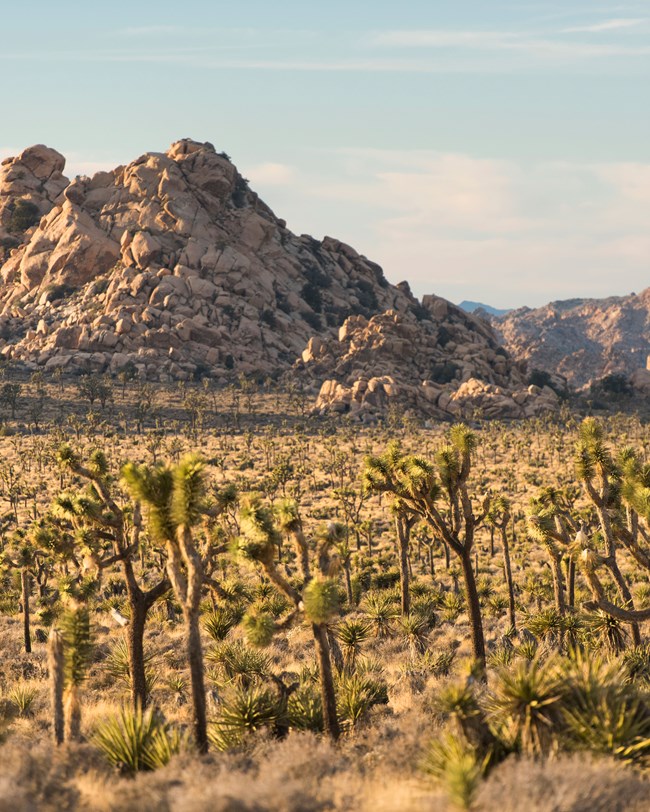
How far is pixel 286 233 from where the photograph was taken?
525 feet

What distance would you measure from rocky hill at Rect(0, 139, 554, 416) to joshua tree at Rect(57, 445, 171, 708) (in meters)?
86.6

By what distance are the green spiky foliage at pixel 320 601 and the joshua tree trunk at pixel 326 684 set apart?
921 millimetres

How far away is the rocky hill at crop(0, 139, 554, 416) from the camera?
115062 mm

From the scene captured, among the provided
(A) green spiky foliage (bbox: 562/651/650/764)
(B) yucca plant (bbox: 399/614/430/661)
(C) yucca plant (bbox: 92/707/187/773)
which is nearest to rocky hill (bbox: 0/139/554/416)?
(B) yucca plant (bbox: 399/614/430/661)

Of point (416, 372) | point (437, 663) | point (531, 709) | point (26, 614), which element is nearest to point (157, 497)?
point (531, 709)

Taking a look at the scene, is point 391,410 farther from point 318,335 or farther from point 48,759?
point 48,759

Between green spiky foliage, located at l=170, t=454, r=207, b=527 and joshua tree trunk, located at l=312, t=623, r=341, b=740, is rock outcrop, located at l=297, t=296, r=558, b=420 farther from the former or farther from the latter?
green spiky foliage, located at l=170, t=454, r=207, b=527

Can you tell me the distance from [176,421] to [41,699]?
7470cm

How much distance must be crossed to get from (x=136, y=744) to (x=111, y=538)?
6224mm

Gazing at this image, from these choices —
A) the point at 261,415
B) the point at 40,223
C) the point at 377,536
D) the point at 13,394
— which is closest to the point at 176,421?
the point at 261,415

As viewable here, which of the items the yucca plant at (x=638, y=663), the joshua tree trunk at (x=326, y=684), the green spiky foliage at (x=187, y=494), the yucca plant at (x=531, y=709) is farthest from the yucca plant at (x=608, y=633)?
the green spiky foliage at (x=187, y=494)

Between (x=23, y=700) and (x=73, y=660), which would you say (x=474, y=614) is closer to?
(x=73, y=660)

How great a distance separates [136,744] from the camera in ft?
36.3

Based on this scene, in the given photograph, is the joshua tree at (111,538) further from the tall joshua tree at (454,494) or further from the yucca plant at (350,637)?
the tall joshua tree at (454,494)
